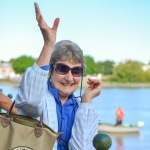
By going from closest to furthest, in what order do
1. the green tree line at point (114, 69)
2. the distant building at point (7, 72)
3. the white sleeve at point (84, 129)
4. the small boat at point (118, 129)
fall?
1. the white sleeve at point (84, 129)
2. the small boat at point (118, 129)
3. the green tree line at point (114, 69)
4. the distant building at point (7, 72)

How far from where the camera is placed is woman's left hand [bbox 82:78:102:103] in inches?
111

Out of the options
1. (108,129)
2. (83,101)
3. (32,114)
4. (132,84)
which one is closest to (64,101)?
(83,101)

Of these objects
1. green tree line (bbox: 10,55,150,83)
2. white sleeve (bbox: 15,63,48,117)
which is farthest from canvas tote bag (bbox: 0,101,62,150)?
green tree line (bbox: 10,55,150,83)

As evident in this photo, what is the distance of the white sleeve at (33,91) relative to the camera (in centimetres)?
252

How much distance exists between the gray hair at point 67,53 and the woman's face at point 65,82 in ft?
0.09

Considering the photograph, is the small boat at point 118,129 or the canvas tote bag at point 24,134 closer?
the canvas tote bag at point 24,134

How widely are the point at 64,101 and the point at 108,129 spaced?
80.8 ft

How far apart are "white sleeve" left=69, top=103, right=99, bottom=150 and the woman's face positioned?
106mm

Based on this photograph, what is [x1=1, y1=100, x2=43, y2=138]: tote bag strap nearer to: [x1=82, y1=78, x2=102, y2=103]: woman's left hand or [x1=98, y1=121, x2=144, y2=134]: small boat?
[x1=82, y1=78, x2=102, y2=103]: woman's left hand

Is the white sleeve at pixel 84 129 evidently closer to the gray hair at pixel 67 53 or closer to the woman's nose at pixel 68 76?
the woman's nose at pixel 68 76

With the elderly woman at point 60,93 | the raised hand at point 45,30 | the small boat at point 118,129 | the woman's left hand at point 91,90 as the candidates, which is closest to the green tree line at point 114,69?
the small boat at point 118,129

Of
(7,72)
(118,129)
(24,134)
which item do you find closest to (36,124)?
(24,134)

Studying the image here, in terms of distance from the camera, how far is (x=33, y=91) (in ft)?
8.26

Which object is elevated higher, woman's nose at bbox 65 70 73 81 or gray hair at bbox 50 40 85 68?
gray hair at bbox 50 40 85 68
